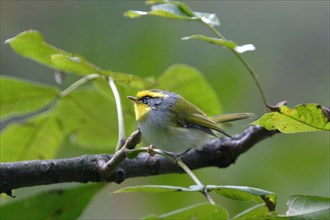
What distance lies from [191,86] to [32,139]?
1.33 feet

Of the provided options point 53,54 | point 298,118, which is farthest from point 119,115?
point 298,118

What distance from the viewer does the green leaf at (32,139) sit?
137 centimetres

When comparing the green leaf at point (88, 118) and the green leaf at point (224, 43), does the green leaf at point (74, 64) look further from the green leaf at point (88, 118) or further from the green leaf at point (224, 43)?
the green leaf at point (224, 43)

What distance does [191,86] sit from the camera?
1.47 metres

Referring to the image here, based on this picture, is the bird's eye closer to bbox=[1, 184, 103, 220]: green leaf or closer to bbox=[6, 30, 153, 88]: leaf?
bbox=[6, 30, 153, 88]: leaf

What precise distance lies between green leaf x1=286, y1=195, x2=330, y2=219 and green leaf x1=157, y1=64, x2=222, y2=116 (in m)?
0.65

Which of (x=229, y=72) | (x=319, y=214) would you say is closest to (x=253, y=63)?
(x=229, y=72)

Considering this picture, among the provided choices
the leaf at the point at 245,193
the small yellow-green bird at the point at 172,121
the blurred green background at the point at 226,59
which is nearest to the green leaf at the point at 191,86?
the small yellow-green bird at the point at 172,121

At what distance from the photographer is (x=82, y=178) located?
3.78 ft

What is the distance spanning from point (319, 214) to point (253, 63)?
227 centimetres

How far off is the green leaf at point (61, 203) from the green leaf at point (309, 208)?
1.60 feet

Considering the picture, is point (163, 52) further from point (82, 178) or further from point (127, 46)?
point (82, 178)

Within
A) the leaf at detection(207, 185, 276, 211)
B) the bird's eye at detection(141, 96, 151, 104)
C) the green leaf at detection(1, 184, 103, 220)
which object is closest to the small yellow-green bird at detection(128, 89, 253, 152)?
the bird's eye at detection(141, 96, 151, 104)

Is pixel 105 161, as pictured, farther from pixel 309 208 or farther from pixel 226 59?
pixel 226 59
